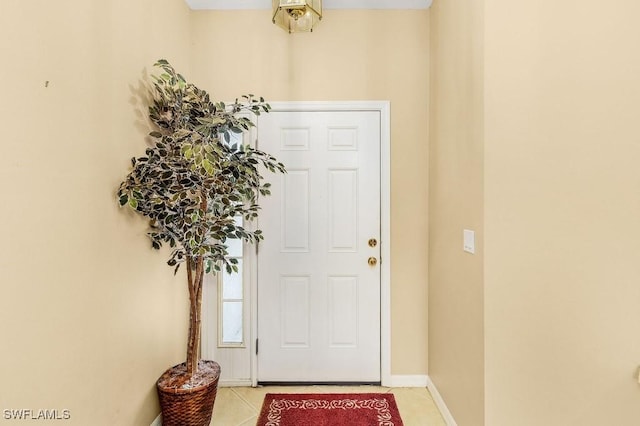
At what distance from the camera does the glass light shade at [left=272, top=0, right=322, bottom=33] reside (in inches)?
74.4

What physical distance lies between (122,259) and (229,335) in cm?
115

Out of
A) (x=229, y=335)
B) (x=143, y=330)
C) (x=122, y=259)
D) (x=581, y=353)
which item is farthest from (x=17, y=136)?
(x=581, y=353)

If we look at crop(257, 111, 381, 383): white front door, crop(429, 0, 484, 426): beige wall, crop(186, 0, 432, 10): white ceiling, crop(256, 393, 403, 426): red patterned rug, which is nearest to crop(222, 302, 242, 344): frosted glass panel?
crop(257, 111, 381, 383): white front door

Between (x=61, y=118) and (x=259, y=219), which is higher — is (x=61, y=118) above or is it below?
above

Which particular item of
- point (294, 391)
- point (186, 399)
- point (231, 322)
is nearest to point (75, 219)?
point (186, 399)

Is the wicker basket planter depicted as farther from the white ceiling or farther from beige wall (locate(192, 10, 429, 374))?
the white ceiling

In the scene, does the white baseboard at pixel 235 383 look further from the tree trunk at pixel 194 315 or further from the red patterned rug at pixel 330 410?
the tree trunk at pixel 194 315

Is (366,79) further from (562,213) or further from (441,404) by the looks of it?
(441,404)

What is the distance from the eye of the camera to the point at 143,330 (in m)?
1.82

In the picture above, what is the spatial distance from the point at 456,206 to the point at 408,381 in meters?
1.39

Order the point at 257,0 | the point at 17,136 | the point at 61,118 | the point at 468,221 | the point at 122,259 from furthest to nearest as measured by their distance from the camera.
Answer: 1. the point at 257,0
2. the point at 468,221
3. the point at 122,259
4. the point at 61,118
5. the point at 17,136

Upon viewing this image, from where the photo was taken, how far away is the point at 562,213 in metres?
1.55

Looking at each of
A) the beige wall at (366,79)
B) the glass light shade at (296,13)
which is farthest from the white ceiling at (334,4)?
the glass light shade at (296,13)

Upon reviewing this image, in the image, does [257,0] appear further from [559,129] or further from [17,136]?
[559,129]
